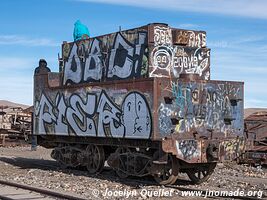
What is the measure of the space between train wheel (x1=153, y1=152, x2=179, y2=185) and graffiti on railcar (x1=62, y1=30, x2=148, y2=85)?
273 cm

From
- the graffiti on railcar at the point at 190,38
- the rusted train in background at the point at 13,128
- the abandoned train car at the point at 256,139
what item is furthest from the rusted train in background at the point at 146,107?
the rusted train in background at the point at 13,128

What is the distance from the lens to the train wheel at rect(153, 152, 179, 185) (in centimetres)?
1343

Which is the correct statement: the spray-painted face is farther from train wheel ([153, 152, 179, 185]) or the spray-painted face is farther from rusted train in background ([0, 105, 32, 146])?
rusted train in background ([0, 105, 32, 146])

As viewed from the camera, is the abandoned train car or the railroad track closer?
the railroad track

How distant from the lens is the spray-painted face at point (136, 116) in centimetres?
1343

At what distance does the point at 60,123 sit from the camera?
17375mm

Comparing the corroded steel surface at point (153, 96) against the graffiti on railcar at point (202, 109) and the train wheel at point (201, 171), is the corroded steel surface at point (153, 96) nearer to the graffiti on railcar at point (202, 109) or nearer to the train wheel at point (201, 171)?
the graffiti on railcar at point (202, 109)

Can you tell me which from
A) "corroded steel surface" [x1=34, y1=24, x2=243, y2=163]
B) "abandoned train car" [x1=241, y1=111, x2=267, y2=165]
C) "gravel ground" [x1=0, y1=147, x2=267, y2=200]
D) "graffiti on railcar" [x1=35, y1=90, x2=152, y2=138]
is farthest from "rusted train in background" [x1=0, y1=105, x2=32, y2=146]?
"abandoned train car" [x1=241, y1=111, x2=267, y2=165]

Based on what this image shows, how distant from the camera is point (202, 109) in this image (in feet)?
46.4

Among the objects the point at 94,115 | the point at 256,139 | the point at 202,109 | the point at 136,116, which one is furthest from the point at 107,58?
the point at 256,139

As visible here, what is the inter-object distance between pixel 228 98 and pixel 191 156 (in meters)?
2.45

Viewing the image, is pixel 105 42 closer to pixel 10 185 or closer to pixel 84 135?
pixel 84 135

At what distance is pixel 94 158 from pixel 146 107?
3512 millimetres

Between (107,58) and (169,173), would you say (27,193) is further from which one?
(107,58)
